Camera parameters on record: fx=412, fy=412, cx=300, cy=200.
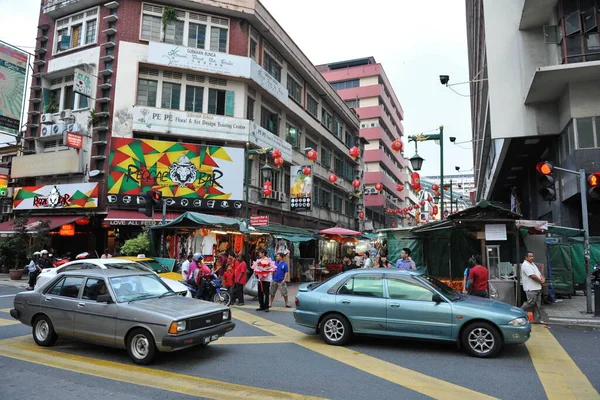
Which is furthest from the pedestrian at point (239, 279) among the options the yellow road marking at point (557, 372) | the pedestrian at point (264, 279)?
the yellow road marking at point (557, 372)

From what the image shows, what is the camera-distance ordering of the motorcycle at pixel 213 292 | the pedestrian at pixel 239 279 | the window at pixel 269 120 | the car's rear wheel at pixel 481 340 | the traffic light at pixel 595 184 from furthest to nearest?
the window at pixel 269 120 → the pedestrian at pixel 239 279 → the motorcycle at pixel 213 292 → the traffic light at pixel 595 184 → the car's rear wheel at pixel 481 340

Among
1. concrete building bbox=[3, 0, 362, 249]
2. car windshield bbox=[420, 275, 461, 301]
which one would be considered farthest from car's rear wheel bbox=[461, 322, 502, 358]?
concrete building bbox=[3, 0, 362, 249]

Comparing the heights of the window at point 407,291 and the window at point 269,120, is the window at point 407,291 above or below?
below

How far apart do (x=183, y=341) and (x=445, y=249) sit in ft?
39.6

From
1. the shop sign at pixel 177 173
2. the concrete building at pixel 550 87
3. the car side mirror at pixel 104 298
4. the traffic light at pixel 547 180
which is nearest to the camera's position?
the car side mirror at pixel 104 298

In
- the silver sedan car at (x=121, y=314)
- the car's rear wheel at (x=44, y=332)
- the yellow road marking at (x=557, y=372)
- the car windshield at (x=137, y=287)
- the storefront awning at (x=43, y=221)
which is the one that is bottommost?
the yellow road marking at (x=557, y=372)

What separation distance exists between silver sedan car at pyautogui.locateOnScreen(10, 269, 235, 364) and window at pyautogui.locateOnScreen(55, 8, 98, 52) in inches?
857

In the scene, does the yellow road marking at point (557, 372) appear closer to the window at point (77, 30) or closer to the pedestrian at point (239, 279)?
the pedestrian at point (239, 279)

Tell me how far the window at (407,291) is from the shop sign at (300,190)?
2027 cm

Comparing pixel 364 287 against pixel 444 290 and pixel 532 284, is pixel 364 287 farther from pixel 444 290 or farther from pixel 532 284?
pixel 532 284

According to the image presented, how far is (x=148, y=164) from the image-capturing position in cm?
2244

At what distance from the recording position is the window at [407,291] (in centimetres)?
761

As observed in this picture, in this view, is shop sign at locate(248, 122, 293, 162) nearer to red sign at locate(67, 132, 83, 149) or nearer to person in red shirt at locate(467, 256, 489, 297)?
red sign at locate(67, 132, 83, 149)

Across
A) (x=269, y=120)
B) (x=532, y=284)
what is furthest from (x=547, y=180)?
(x=269, y=120)
